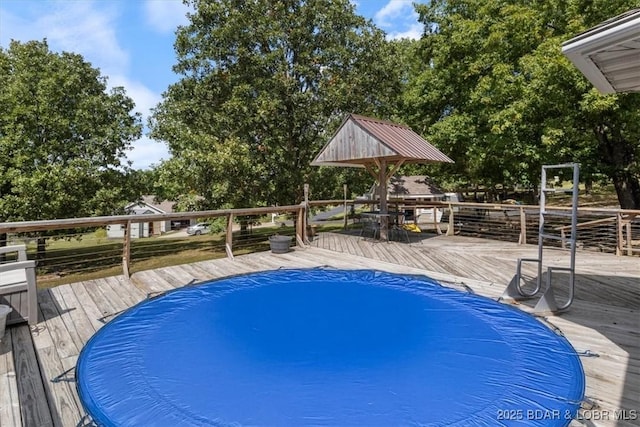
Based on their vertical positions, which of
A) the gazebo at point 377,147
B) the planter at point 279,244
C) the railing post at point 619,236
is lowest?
the planter at point 279,244

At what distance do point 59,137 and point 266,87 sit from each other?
8096mm

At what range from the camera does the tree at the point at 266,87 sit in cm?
1162

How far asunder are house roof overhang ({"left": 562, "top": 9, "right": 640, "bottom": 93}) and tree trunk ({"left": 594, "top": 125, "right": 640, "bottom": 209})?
7865 mm

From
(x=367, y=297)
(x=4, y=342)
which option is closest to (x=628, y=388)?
(x=367, y=297)

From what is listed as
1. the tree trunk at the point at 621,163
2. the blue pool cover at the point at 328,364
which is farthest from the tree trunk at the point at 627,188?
the blue pool cover at the point at 328,364

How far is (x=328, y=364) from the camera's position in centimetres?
360

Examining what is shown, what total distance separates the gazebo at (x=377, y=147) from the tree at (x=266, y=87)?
2838 mm

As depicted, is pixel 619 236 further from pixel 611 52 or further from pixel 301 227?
pixel 301 227

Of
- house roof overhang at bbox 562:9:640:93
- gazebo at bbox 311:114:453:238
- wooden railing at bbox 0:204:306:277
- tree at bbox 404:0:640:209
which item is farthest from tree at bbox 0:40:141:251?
house roof overhang at bbox 562:9:640:93

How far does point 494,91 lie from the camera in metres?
11.5

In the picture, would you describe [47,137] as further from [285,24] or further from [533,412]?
[533,412]

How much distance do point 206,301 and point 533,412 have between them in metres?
4.31

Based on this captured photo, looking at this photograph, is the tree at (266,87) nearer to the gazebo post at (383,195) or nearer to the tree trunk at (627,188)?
the gazebo post at (383,195)

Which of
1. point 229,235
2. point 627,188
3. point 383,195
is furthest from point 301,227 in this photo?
point 627,188
